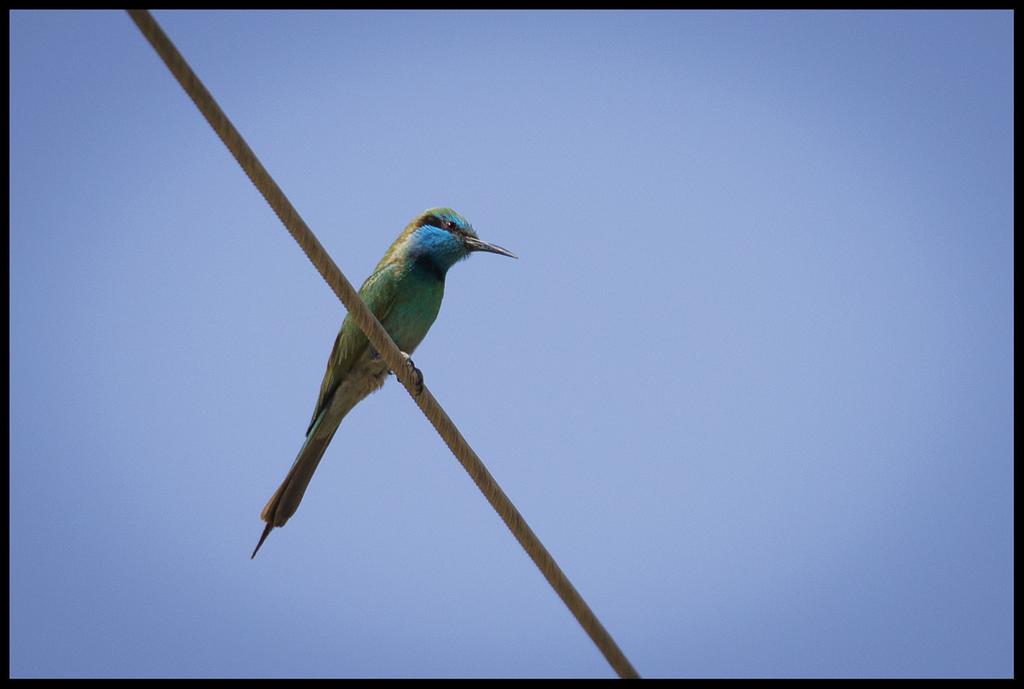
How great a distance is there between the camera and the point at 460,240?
16.3 feet

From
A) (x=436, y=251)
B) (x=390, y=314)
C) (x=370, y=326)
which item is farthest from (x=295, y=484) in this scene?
(x=370, y=326)

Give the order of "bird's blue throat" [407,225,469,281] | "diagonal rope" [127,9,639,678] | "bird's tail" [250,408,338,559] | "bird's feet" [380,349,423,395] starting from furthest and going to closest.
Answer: "bird's blue throat" [407,225,469,281], "bird's tail" [250,408,338,559], "bird's feet" [380,349,423,395], "diagonal rope" [127,9,639,678]

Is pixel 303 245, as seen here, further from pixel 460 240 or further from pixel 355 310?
pixel 460 240

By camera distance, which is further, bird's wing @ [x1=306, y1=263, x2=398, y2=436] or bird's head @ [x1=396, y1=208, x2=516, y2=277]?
bird's head @ [x1=396, y1=208, x2=516, y2=277]

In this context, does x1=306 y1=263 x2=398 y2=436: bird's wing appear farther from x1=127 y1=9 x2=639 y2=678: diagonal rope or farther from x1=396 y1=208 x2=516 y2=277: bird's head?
x1=127 y1=9 x2=639 y2=678: diagonal rope

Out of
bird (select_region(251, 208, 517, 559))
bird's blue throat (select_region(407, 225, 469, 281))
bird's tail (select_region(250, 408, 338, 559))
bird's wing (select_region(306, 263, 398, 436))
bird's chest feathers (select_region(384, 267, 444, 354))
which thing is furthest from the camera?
bird's blue throat (select_region(407, 225, 469, 281))

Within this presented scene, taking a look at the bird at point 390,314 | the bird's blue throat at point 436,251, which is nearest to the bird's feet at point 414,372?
the bird at point 390,314

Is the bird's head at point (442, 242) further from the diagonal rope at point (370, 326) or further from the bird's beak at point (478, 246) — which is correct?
the diagonal rope at point (370, 326)

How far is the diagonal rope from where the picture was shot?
2.05 meters

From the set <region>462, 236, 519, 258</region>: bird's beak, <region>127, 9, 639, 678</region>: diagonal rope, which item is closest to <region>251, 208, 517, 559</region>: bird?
<region>462, 236, 519, 258</region>: bird's beak

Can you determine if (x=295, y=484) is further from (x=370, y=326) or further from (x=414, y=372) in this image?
(x=370, y=326)

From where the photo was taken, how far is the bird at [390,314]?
4.39 metres

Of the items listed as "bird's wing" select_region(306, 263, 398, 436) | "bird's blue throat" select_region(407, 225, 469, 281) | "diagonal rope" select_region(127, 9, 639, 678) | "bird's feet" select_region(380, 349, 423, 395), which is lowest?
"diagonal rope" select_region(127, 9, 639, 678)

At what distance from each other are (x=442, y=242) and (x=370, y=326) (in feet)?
7.41
